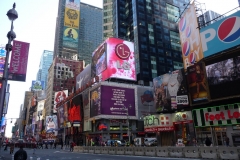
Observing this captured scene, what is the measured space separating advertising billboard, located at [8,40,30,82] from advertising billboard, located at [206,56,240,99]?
23553 millimetres

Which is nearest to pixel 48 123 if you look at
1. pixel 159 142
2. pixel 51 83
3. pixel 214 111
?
pixel 51 83

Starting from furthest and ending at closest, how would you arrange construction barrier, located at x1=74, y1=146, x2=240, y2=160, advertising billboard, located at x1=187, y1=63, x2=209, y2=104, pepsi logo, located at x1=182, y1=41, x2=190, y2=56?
pepsi logo, located at x1=182, y1=41, x2=190, y2=56
advertising billboard, located at x1=187, y1=63, x2=209, y2=104
construction barrier, located at x1=74, y1=146, x2=240, y2=160

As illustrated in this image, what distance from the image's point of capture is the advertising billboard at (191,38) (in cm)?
4098

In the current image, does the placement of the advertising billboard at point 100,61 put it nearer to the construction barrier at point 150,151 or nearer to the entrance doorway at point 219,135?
the entrance doorway at point 219,135

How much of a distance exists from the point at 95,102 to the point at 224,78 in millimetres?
42544

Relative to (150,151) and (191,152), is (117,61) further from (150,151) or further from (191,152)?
(191,152)

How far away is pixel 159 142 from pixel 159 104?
7.82 metres

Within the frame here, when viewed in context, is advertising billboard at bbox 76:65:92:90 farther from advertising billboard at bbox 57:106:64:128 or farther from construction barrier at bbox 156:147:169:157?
construction barrier at bbox 156:147:169:157

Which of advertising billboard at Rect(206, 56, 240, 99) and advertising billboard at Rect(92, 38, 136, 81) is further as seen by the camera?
advertising billboard at Rect(92, 38, 136, 81)

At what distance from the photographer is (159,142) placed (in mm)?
45719

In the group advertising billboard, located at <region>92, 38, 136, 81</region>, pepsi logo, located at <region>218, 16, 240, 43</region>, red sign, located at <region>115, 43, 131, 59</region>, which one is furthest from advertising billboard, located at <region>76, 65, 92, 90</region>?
pepsi logo, located at <region>218, 16, 240, 43</region>

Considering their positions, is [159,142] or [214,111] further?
[159,142]

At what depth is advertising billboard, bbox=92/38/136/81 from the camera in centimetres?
6700

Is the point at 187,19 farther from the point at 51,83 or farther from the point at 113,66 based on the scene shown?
the point at 51,83
